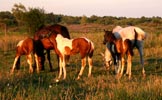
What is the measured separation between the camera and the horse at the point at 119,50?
46.9 feet

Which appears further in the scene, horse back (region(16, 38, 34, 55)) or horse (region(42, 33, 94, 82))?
horse back (region(16, 38, 34, 55))

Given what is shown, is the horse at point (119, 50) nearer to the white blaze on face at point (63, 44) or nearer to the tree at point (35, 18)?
the white blaze on face at point (63, 44)

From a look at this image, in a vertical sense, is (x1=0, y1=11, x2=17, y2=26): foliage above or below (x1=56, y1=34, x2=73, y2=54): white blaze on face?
below

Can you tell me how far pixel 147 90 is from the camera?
A: 8867mm

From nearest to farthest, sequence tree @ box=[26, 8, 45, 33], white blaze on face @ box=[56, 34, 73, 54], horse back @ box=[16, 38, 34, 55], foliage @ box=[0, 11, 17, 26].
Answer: white blaze on face @ box=[56, 34, 73, 54] < horse back @ box=[16, 38, 34, 55] < tree @ box=[26, 8, 45, 33] < foliage @ box=[0, 11, 17, 26]

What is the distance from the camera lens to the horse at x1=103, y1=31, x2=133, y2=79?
14.3m

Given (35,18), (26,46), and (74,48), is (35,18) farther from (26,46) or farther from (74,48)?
(74,48)

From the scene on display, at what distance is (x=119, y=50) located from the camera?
14672mm

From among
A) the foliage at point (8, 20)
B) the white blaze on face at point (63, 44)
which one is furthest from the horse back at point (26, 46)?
the foliage at point (8, 20)

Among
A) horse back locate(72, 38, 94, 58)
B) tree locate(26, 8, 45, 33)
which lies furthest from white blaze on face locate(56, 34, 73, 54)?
tree locate(26, 8, 45, 33)

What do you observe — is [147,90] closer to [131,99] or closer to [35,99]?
[131,99]

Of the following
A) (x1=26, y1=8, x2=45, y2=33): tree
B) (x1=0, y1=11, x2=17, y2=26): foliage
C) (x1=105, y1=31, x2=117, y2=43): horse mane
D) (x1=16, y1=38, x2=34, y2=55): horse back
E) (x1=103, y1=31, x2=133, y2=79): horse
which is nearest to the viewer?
(x1=103, y1=31, x2=133, y2=79): horse

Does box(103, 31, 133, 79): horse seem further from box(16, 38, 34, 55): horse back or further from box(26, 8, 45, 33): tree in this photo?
box(26, 8, 45, 33): tree

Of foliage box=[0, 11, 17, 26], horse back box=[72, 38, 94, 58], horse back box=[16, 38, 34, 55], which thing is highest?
horse back box=[72, 38, 94, 58]
